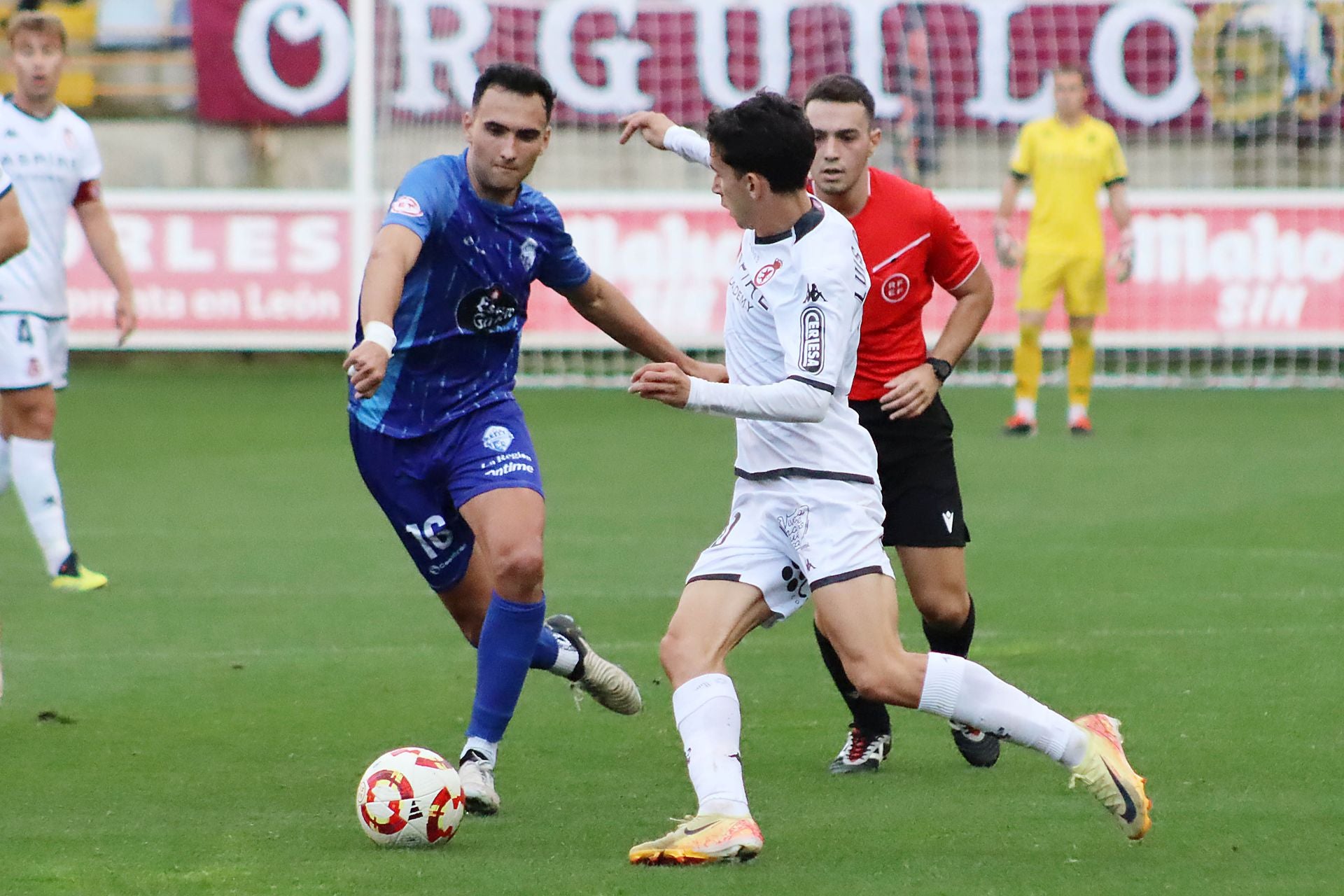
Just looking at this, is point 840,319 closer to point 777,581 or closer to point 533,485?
point 777,581

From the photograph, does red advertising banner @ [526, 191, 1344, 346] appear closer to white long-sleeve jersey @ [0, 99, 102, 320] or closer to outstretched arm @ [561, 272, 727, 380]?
white long-sleeve jersey @ [0, 99, 102, 320]

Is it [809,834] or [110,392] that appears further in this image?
Answer: [110,392]

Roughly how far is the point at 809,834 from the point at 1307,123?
14756 mm

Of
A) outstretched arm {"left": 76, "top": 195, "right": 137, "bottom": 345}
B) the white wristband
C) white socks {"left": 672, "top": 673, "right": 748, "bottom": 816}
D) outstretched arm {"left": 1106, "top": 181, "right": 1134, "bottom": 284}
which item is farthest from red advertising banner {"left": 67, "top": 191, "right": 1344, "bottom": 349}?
white socks {"left": 672, "top": 673, "right": 748, "bottom": 816}

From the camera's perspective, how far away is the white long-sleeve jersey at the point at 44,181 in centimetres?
850

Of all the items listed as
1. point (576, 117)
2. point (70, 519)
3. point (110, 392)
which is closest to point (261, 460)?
point (70, 519)

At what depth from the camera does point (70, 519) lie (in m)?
10.6

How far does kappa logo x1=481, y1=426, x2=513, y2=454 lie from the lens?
18.4 feet

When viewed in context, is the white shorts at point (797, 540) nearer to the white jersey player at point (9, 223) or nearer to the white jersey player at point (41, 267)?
the white jersey player at point (9, 223)

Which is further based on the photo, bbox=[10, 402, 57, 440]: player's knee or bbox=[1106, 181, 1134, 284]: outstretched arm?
bbox=[1106, 181, 1134, 284]: outstretched arm

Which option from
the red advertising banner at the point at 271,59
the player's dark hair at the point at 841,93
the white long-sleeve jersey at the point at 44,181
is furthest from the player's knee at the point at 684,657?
the red advertising banner at the point at 271,59

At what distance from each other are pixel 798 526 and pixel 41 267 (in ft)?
15.9

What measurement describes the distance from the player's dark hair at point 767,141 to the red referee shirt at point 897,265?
112 centimetres

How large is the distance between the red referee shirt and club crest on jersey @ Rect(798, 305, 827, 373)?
120 cm
